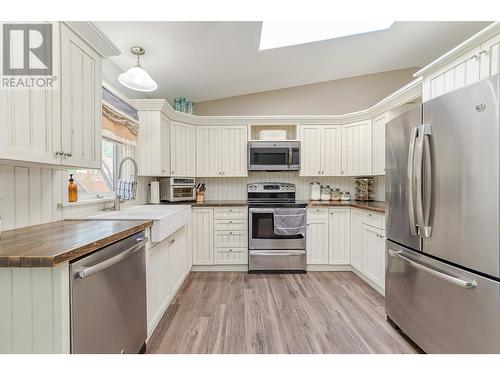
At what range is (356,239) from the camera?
9.70 ft

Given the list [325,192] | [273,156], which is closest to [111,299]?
[273,156]

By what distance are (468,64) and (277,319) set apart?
2.31m

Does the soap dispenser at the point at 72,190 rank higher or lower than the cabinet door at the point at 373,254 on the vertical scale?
higher

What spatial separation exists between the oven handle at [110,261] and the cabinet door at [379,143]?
8.85 feet

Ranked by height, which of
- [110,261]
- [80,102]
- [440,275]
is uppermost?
[80,102]

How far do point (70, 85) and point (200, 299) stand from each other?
207cm

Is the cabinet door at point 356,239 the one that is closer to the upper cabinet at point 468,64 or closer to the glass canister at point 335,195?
the glass canister at point 335,195

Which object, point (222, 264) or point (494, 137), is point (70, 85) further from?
point (222, 264)

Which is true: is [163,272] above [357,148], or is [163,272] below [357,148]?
below

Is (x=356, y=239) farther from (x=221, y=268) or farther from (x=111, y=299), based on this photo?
(x=111, y=299)

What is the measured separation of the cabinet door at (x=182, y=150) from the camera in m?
3.20

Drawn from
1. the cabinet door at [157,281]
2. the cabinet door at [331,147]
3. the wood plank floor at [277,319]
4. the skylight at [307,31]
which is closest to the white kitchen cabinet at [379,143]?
the cabinet door at [331,147]

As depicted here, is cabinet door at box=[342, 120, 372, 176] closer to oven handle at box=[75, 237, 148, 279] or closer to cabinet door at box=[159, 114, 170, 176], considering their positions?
cabinet door at box=[159, 114, 170, 176]

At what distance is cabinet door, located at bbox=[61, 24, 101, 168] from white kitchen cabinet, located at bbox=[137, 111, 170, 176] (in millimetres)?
1183
